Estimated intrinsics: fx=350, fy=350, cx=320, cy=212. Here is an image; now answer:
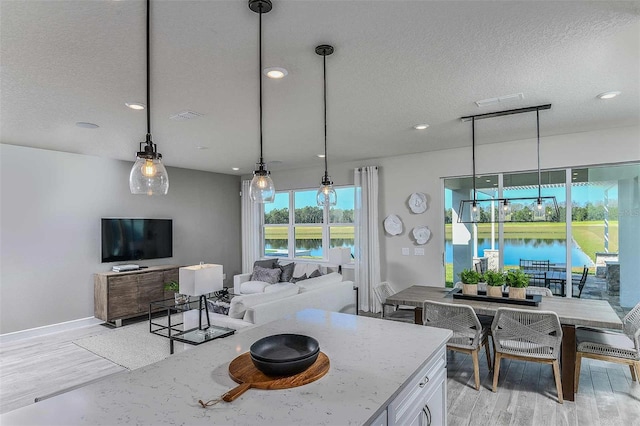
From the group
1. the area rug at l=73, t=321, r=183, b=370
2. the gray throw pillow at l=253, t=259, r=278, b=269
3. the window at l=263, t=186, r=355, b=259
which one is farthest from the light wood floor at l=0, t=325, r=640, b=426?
the window at l=263, t=186, r=355, b=259

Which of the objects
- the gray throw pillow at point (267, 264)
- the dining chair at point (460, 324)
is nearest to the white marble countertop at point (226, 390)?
the dining chair at point (460, 324)

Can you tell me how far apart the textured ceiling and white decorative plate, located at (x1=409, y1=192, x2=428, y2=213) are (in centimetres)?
159

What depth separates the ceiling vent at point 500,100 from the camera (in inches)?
126

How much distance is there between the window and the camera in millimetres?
6887

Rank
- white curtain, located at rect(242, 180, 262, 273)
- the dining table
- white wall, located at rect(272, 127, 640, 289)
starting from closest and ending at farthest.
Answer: the dining table < white wall, located at rect(272, 127, 640, 289) < white curtain, located at rect(242, 180, 262, 273)

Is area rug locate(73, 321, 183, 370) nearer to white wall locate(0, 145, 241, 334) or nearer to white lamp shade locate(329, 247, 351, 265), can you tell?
white wall locate(0, 145, 241, 334)

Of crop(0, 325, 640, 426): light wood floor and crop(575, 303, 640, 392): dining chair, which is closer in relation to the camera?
crop(0, 325, 640, 426): light wood floor

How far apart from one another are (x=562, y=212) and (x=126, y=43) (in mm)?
5383

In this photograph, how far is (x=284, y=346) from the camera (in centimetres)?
175

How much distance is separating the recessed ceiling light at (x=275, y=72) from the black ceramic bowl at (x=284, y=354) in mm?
1863

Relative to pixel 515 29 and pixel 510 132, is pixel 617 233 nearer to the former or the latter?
pixel 510 132

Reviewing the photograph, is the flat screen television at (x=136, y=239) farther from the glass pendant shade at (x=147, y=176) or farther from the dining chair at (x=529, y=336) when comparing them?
the dining chair at (x=529, y=336)

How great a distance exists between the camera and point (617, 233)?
4.53m

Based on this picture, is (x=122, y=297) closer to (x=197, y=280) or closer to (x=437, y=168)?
(x=197, y=280)
